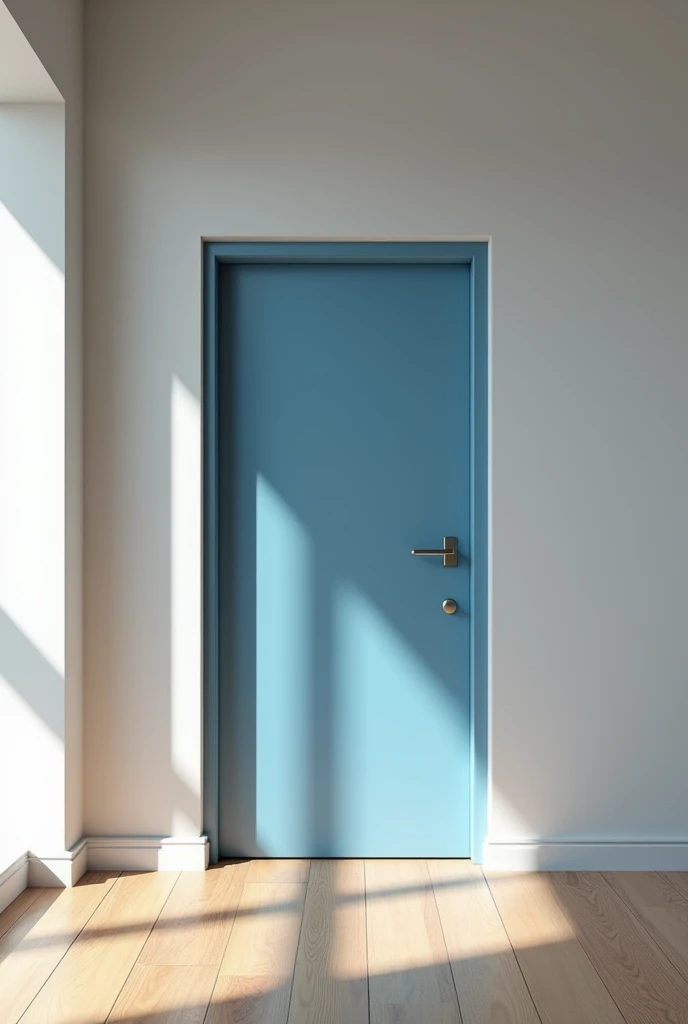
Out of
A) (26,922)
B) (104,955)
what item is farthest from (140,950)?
(26,922)

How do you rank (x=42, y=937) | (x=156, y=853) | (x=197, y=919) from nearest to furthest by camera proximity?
(x=42, y=937) < (x=197, y=919) < (x=156, y=853)

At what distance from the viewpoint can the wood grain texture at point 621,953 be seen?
2.04 meters

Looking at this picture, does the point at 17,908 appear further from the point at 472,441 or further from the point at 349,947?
the point at 472,441

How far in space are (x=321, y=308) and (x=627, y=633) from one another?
1440 millimetres

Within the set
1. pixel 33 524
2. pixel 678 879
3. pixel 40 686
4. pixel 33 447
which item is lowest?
pixel 678 879

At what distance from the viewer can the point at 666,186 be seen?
9.41 ft

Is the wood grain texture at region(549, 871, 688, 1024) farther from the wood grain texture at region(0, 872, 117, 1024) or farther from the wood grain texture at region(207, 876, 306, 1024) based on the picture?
the wood grain texture at region(0, 872, 117, 1024)

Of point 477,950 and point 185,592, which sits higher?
point 185,592

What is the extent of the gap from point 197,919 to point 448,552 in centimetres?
132

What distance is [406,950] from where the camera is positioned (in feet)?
7.56

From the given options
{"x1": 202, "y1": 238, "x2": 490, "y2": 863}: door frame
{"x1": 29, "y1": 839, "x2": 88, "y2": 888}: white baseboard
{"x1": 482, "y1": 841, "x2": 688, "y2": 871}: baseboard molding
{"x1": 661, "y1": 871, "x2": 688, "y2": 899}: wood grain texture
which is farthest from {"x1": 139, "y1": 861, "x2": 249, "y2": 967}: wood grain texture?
{"x1": 661, "y1": 871, "x2": 688, "y2": 899}: wood grain texture

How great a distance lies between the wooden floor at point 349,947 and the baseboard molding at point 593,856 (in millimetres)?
42

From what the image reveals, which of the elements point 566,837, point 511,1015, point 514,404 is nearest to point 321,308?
point 514,404

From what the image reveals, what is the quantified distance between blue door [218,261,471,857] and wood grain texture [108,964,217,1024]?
0.79 m
